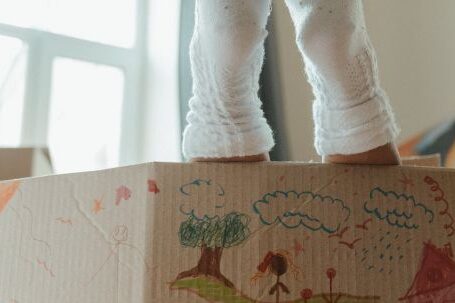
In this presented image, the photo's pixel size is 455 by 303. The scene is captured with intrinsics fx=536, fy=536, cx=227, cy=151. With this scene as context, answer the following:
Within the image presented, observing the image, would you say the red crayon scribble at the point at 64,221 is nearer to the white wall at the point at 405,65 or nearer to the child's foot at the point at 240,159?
the child's foot at the point at 240,159

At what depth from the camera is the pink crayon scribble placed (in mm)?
491

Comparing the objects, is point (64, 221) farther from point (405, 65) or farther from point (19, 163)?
point (405, 65)

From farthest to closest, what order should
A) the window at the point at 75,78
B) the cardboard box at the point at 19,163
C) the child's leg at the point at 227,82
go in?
the window at the point at 75,78 < the cardboard box at the point at 19,163 < the child's leg at the point at 227,82

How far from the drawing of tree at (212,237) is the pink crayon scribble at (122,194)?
6cm

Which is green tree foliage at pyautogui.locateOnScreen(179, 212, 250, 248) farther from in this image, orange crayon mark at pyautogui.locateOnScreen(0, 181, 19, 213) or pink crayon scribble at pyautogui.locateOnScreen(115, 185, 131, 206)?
orange crayon mark at pyautogui.locateOnScreen(0, 181, 19, 213)

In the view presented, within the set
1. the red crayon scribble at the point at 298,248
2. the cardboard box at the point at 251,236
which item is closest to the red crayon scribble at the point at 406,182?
the cardboard box at the point at 251,236

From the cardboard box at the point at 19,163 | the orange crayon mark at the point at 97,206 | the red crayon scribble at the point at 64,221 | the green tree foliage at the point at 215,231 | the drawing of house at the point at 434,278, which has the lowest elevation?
the drawing of house at the point at 434,278

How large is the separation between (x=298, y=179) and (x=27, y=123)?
1220 millimetres

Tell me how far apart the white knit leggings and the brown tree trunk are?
88 mm

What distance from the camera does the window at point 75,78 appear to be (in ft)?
5.03

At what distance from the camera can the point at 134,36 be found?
175cm

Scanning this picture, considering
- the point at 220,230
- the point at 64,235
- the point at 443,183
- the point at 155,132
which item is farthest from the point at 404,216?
the point at 155,132

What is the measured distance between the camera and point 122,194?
0.49 metres

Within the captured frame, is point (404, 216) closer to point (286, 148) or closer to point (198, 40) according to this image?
point (198, 40)
